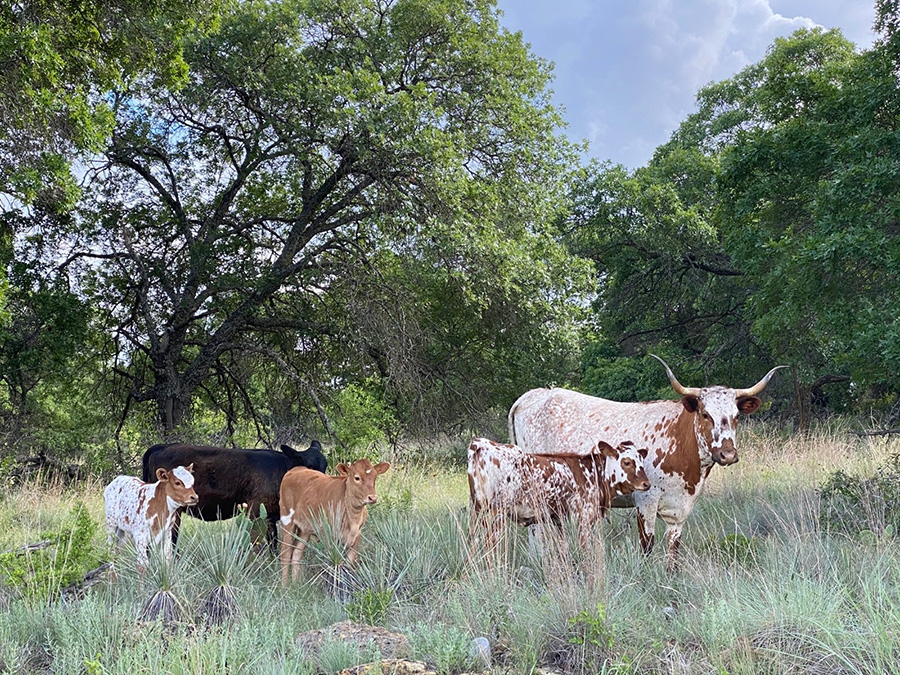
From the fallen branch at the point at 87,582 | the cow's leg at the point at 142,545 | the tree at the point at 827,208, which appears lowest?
the fallen branch at the point at 87,582

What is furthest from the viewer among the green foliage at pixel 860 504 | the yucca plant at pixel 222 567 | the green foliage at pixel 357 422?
the green foliage at pixel 357 422

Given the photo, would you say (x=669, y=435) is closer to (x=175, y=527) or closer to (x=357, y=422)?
(x=175, y=527)

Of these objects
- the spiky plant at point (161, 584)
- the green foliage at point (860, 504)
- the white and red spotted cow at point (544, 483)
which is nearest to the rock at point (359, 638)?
the spiky plant at point (161, 584)

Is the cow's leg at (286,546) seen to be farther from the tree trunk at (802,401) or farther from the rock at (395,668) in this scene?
the tree trunk at (802,401)

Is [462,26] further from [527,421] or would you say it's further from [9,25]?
[527,421]

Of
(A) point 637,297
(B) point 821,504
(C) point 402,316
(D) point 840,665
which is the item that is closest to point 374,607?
(D) point 840,665

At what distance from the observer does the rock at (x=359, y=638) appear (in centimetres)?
416

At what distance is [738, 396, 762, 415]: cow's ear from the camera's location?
5.91m

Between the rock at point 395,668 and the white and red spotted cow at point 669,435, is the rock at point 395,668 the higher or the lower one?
the lower one

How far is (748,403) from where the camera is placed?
5953 millimetres

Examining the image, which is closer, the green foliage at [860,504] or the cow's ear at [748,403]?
the cow's ear at [748,403]

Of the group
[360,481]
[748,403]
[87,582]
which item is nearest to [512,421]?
[748,403]

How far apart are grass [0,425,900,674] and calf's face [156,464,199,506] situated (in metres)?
0.43

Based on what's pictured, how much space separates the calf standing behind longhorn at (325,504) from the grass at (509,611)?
0.25 m
